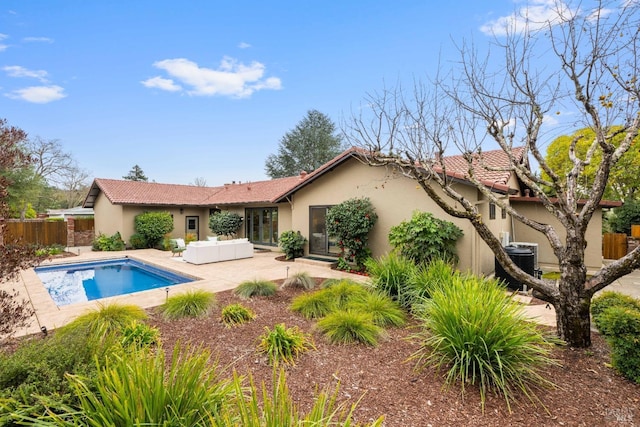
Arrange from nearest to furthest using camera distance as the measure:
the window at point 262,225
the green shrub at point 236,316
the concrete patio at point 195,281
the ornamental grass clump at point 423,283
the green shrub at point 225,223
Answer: the green shrub at point 236,316, the ornamental grass clump at point 423,283, the concrete patio at point 195,281, the window at point 262,225, the green shrub at point 225,223

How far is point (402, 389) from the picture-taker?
390 centimetres

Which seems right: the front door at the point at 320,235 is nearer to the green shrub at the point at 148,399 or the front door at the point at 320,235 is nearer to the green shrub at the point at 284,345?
the green shrub at the point at 284,345

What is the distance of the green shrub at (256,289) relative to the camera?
8.31m

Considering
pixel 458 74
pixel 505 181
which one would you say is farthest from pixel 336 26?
pixel 505 181

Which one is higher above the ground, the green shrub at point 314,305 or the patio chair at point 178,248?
the patio chair at point 178,248

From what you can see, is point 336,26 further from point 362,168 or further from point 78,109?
point 78,109

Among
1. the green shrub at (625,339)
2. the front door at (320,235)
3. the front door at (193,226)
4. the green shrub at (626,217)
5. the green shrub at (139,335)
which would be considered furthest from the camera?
the front door at (193,226)

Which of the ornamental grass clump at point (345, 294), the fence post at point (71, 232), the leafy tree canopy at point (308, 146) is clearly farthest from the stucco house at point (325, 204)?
the leafy tree canopy at point (308, 146)

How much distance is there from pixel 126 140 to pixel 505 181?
25172mm

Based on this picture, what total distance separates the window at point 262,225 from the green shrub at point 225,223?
2.35ft

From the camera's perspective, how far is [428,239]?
963cm

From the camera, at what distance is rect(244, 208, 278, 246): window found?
18763mm

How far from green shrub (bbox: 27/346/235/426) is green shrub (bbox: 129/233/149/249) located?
19.5 meters

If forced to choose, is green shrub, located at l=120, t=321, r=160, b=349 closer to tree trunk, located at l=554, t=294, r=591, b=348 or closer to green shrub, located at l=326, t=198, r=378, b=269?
tree trunk, located at l=554, t=294, r=591, b=348
